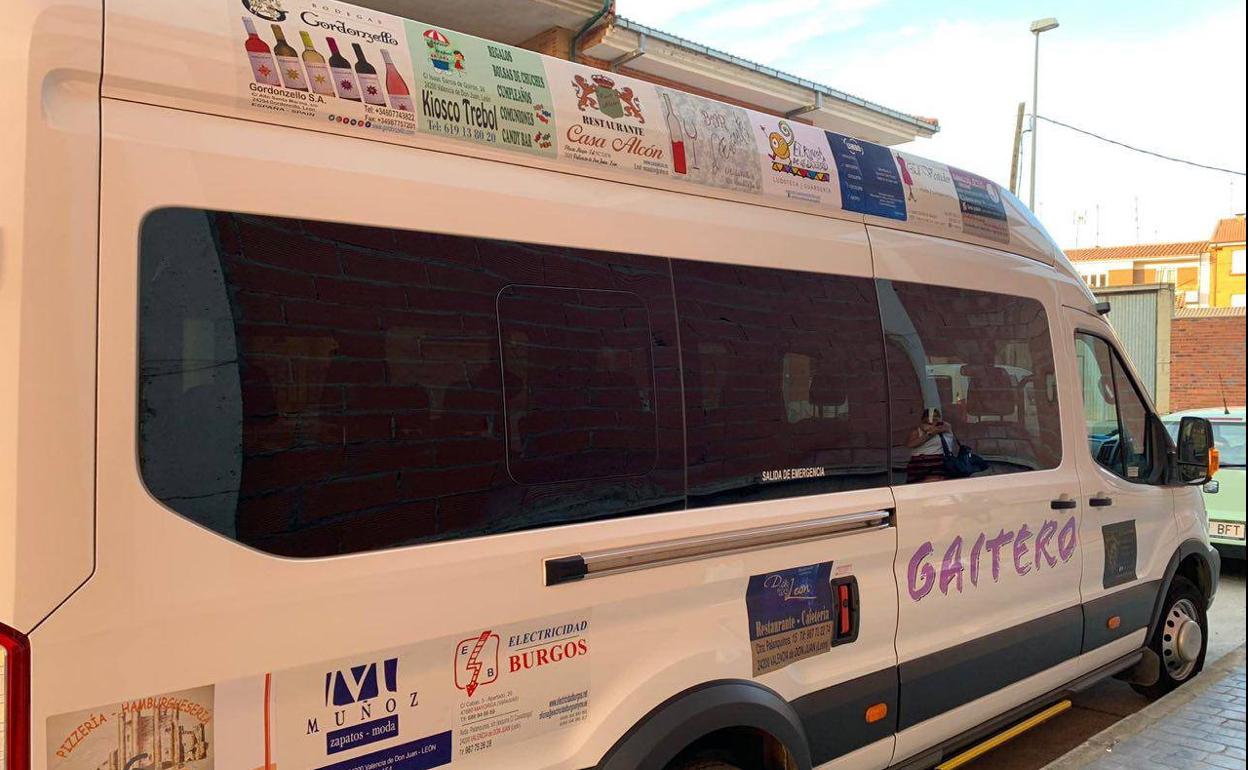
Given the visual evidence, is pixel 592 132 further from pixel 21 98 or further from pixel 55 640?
pixel 55 640

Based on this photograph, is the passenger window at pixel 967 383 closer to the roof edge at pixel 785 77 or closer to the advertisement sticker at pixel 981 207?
the advertisement sticker at pixel 981 207

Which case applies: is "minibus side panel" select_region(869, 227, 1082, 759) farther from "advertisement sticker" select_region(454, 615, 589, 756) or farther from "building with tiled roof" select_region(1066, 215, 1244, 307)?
"building with tiled roof" select_region(1066, 215, 1244, 307)

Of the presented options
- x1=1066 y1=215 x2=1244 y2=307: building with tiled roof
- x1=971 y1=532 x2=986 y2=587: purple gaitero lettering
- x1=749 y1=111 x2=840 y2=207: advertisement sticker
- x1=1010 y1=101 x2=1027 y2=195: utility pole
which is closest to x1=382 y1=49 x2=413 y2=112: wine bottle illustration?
x1=749 y1=111 x2=840 y2=207: advertisement sticker

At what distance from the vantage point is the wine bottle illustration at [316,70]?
78.1 inches

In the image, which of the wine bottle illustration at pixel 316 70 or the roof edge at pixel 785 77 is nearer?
the wine bottle illustration at pixel 316 70

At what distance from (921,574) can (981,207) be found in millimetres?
1620

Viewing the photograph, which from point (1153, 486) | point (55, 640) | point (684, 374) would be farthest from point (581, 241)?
point (1153, 486)

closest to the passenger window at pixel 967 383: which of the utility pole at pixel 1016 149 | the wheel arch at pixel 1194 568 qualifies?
the wheel arch at pixel 1194 568

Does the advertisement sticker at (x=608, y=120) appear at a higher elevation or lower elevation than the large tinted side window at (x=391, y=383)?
higher

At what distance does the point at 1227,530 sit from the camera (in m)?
8.18

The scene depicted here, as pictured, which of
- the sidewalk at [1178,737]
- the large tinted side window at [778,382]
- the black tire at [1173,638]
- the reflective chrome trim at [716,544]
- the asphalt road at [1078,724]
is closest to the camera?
the reflective chrome trim at [716,544]

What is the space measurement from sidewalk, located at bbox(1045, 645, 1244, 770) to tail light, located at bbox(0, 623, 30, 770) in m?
3.78

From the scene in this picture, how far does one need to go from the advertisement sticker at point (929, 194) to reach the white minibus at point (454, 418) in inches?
0.9

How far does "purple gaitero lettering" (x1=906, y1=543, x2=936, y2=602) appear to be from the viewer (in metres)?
3.17
